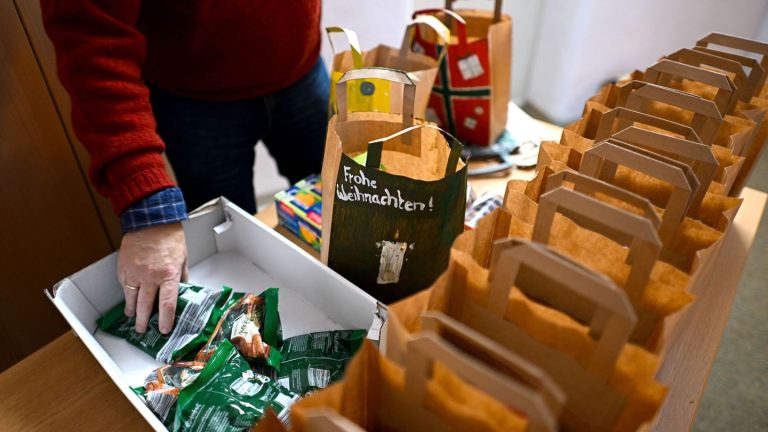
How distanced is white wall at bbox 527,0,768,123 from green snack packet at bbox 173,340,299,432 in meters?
2.36

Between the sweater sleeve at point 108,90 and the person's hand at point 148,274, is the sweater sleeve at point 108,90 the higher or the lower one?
the higher one

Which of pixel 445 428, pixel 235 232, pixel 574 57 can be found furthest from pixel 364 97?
pixel 574 57

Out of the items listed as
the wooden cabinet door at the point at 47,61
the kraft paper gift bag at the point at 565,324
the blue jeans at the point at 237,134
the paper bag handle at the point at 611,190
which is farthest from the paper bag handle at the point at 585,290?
the wooden cabinet door at the point at 47,61

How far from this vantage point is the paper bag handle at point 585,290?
0.39 m

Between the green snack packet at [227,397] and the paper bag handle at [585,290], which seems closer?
the paper bag handle at [585,290]

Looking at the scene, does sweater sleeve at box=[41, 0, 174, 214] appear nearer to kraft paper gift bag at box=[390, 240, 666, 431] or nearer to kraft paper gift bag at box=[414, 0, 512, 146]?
kraft paper gift bag at box=[390, 240, 666, 431]

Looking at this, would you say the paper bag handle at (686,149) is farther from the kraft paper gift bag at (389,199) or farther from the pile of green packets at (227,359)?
the pile of green packets at (227,359)

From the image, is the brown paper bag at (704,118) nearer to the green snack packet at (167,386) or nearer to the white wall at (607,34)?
the green snack packet at (167,386)

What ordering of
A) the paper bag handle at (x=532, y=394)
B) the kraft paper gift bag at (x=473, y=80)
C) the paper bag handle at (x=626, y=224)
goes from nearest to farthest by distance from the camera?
the paper bag handle at (x=532, y=394)
the paper bag handle at (x=626, y=224)
the kraft paper gift bag at (x=473, y=80)

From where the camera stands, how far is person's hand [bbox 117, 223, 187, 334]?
0.73 metres

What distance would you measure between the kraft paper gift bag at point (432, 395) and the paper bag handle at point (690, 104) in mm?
396

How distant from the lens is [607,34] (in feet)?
8.23

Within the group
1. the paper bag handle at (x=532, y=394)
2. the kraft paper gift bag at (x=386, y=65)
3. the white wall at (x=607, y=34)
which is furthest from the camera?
the white wall at (x=607, y=34)

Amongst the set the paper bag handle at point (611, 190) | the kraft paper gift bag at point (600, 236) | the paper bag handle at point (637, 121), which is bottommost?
the kraft paper gift bag at point (600, 236)
